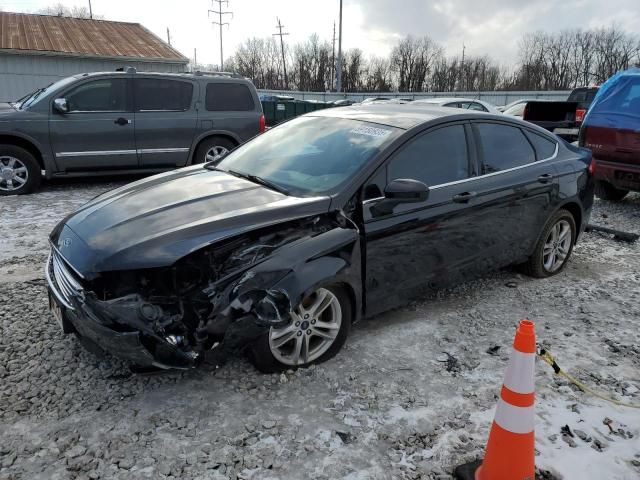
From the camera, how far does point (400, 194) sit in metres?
3.19

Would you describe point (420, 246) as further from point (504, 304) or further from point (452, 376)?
point (504, 304)

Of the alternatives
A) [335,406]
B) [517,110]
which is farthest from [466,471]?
[517,110]

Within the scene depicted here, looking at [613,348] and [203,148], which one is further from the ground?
[203,148]

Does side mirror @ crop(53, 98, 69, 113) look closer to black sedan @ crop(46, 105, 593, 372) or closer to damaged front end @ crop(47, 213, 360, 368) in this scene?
Result: black sedan @ crop(46, 105, 593, 372)

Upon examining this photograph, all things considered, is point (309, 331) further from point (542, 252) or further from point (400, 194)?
point (542, 252)

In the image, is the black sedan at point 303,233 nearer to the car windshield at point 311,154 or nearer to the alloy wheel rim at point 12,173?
the car windshield at point 311,154

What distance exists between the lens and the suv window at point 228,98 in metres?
8.56

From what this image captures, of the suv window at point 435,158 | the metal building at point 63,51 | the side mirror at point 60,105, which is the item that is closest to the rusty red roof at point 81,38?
the metal building at point 63,51

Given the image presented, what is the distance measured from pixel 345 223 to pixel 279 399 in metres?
1.13

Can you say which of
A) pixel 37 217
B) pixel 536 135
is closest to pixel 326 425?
pixel 536 135

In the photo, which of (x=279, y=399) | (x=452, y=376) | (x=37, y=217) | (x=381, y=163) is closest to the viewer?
(x=279, y=399)

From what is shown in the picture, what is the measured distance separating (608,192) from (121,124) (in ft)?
25.9

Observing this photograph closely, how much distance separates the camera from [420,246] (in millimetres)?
3529

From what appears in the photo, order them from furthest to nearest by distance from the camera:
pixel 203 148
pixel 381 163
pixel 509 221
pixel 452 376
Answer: pixel 203 148
pixel 509 221
pixel 381 163
pixel 452 376
